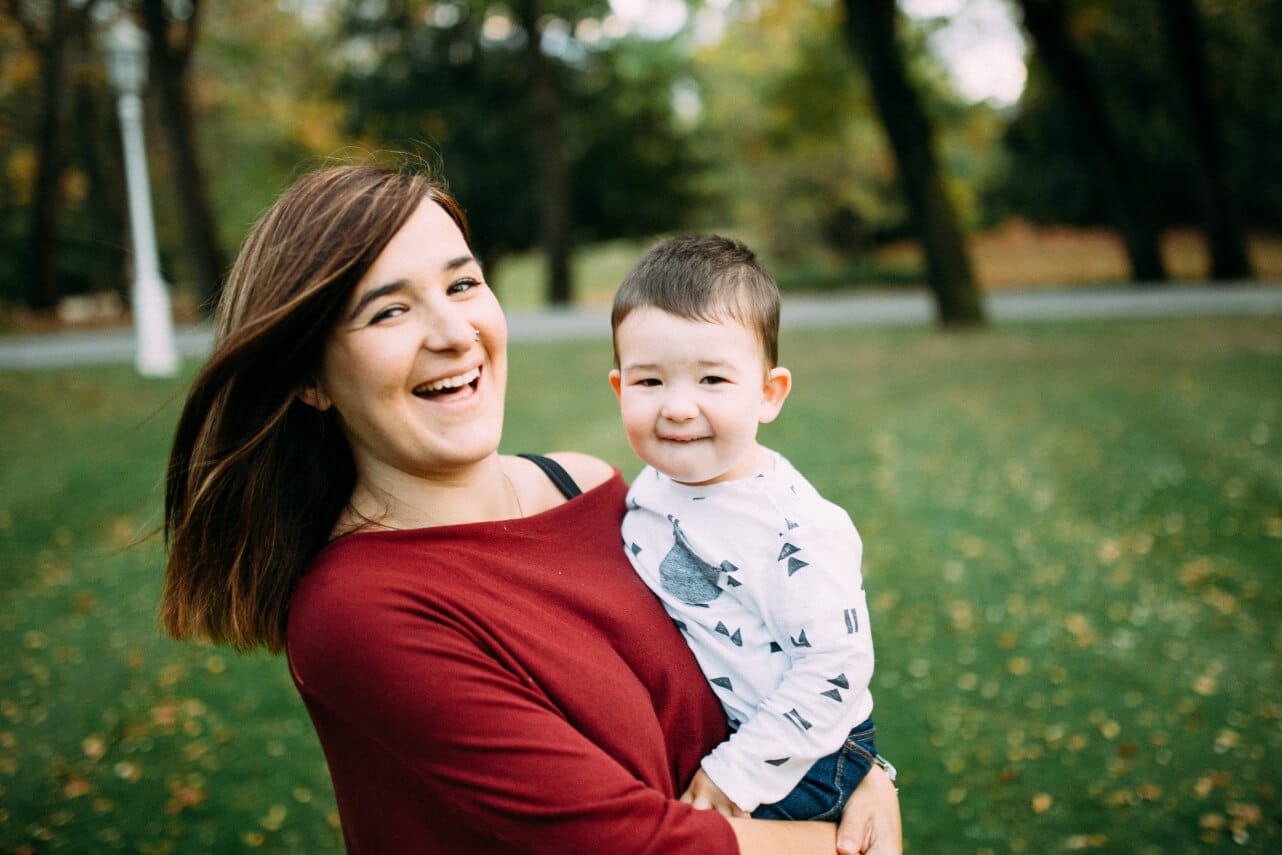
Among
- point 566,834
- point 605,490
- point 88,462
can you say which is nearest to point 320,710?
point 566,834

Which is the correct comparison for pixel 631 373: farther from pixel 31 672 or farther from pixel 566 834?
pixel 31 672

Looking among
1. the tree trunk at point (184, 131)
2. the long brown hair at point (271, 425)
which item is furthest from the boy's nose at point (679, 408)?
the tree trunk at point (184, 131)

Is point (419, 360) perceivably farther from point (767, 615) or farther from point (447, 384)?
point (767, 615)

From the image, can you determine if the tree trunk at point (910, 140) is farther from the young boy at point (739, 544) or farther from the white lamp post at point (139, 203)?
the young boy at point (739, 544)

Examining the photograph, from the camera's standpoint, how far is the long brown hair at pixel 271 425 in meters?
1.65

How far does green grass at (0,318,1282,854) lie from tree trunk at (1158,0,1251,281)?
9949mm

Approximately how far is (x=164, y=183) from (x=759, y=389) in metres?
34.6

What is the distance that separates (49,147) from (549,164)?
1071cm

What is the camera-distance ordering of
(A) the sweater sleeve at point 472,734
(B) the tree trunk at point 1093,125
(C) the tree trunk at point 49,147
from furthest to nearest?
(C) the tree trunk at point 49,147 → (B) the tree trunk at point 1093,125 → (A) the sweater sleeve at point 472,734

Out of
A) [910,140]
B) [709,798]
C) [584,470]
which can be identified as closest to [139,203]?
[910,140]

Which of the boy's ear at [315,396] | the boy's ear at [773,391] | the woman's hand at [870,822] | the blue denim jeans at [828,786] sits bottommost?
the woman's hand at [870,822]

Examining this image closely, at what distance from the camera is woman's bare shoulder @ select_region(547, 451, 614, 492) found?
2.20m

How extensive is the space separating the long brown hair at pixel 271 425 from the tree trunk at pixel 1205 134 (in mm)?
21289

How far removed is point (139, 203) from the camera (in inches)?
567
